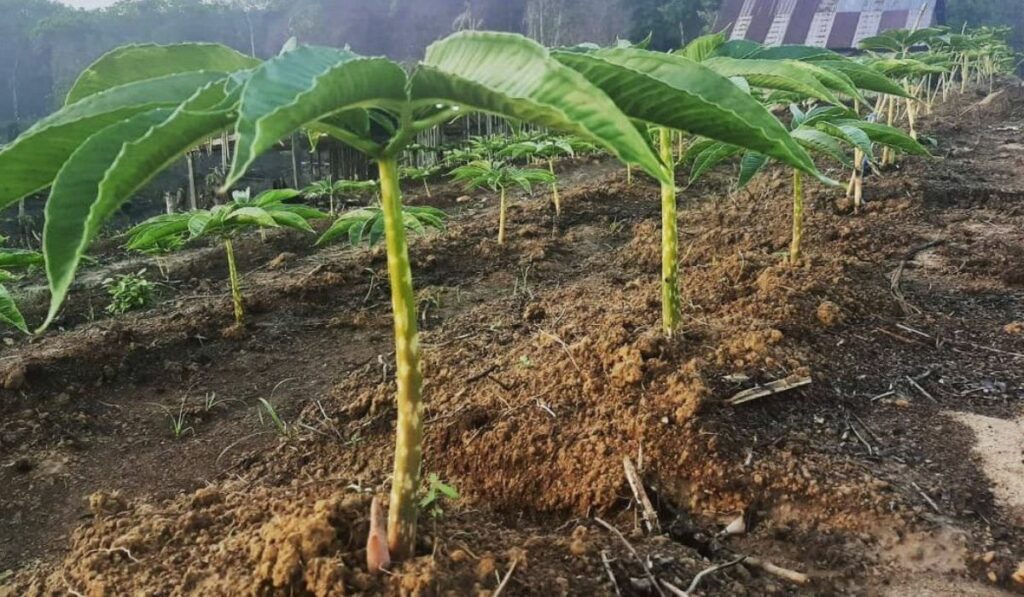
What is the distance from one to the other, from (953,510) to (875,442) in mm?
305

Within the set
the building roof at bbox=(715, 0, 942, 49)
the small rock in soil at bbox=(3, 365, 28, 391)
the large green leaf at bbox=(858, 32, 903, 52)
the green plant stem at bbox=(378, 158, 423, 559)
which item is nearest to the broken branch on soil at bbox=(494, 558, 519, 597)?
the green plant stem at bbox=(378, 158, 423, 559)

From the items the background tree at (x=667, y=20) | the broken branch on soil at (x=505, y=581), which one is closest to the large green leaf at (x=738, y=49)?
the broken branch on soil at (x=505, y=581)

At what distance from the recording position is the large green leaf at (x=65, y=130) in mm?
866

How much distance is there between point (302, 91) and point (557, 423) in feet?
4.63

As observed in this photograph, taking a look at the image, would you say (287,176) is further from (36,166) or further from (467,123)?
(36,166)

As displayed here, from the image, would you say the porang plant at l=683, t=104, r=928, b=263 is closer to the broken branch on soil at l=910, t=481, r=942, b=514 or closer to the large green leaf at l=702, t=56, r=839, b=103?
the large green leaf at l=702, t=56, r=839, b=103

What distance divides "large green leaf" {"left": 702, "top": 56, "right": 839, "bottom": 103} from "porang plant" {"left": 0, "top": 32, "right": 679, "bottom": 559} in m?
0.67

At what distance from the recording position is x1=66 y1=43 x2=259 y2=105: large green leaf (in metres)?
1.08

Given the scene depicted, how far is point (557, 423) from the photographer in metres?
1.96

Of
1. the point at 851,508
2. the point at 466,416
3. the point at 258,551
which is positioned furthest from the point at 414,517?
the point at 851,508

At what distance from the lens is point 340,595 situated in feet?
3.66

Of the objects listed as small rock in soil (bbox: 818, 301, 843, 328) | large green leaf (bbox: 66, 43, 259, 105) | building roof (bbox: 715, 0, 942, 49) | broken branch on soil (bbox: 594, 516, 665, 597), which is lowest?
broken branch on soil (bbox: 594, 516, 665, 597)

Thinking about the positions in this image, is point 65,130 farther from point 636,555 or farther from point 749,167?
point 749,167

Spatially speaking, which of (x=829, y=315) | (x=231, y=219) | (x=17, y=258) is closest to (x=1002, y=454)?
(x=829, y=315)
